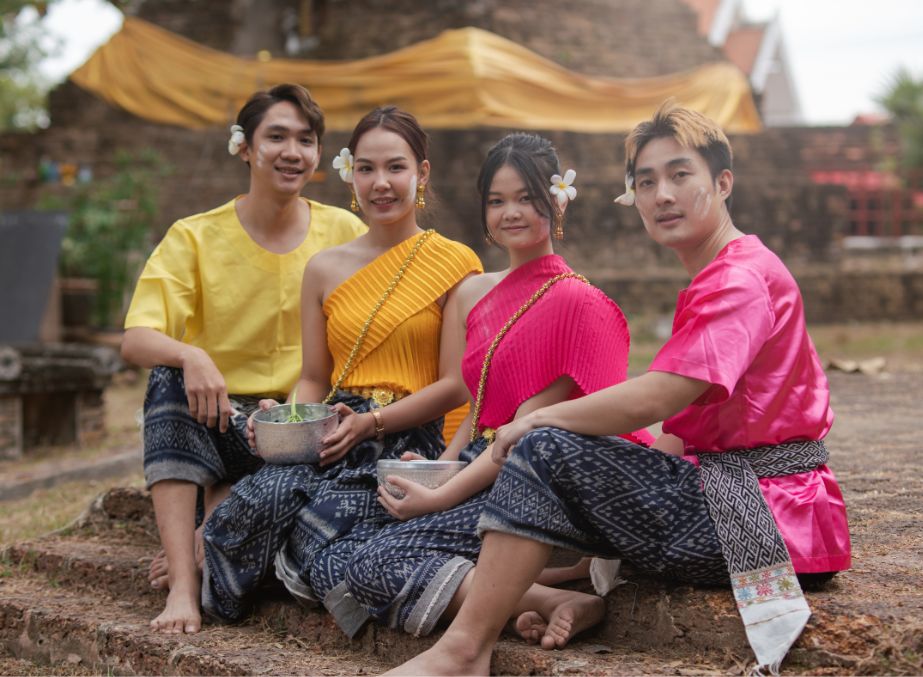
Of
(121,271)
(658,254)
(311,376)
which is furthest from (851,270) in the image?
(311,376)

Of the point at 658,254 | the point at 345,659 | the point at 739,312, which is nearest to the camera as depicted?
the point at 739,312

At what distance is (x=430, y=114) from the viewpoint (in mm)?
10734

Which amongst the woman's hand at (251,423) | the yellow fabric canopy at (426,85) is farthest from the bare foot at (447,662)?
the yellow fabric canopy at (426,85)

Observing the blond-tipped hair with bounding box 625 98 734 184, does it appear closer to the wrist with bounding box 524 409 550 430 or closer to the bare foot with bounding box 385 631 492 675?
the wrist with bounding box 524 409 550 430

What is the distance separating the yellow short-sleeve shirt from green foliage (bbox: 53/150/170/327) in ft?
20.1

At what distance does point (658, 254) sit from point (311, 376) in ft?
25.2

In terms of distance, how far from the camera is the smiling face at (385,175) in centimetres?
290

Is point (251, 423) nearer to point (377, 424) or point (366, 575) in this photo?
point (377, 424)

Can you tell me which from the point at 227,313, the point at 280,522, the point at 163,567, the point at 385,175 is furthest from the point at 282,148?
the point at 163,567

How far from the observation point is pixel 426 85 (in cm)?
1079

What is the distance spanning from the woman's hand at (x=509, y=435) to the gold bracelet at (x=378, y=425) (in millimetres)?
606

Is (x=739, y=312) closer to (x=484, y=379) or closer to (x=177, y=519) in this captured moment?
(x=484, y=379)

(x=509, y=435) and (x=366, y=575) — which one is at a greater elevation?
(x=509, y=435)

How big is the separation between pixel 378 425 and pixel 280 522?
0.36 m
